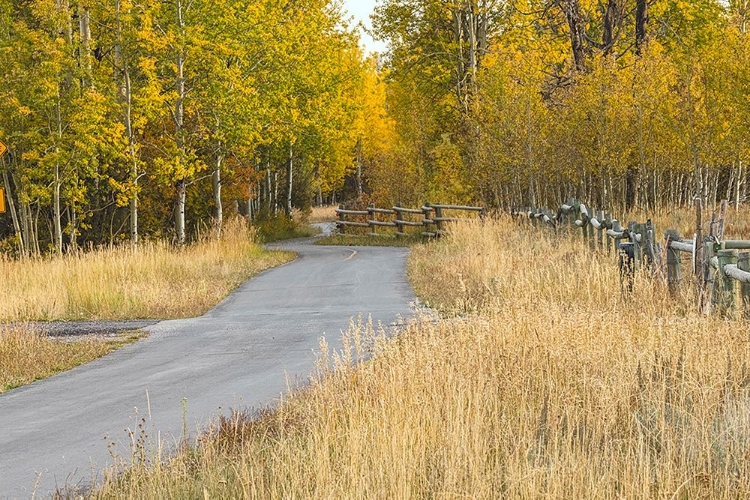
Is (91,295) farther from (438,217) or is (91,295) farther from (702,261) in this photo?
(438,217)

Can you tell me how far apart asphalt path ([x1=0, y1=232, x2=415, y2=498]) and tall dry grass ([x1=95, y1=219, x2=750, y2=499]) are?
665mm

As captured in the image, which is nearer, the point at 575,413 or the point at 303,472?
the point at 303,472

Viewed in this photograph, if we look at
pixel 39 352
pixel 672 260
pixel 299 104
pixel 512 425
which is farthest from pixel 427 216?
pixel 512 425

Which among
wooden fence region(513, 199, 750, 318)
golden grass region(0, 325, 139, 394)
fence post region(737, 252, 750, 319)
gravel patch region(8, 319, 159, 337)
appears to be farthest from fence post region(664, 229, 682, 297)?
gravel patch region(8, 319, 159, 337)

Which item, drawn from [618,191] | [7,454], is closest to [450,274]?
[7,454]

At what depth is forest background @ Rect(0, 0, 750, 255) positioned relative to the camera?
80.5 feet

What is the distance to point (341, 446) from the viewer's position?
6.88 meters

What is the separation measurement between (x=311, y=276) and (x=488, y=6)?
19.4m

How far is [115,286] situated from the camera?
1872 cm

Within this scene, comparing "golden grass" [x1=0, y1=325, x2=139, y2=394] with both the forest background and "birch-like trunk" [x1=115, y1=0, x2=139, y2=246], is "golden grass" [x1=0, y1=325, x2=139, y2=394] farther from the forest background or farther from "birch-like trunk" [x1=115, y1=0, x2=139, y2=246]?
"birch-like trunk" [x1=115, y1=0, x2=139, y2=246]

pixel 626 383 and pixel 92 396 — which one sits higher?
pixel 626 383

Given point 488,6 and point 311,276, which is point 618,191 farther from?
point 311,276

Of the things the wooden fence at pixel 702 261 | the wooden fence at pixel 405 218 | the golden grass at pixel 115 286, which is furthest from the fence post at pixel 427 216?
the wooden fence at pixel 702 261

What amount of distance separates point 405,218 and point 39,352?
2837 cm
